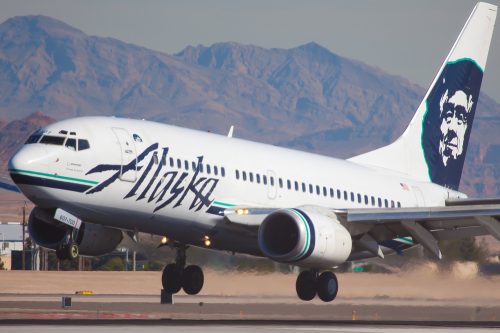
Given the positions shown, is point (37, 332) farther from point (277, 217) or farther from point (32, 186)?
point (277, 217)

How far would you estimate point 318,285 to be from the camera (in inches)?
1662

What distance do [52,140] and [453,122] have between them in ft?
64.4

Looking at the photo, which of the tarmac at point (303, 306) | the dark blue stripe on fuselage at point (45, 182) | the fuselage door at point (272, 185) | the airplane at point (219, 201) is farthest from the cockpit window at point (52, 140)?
the fuselage door at point (272, 185)

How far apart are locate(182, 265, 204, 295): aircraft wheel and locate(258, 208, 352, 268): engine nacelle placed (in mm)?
3531

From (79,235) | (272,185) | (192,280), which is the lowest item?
(192,280)

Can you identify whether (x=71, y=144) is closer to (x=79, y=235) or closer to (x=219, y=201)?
(x=79, y=235)

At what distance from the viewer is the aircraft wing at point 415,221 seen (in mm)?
40562

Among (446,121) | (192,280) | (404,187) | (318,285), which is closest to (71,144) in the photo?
(192,280)

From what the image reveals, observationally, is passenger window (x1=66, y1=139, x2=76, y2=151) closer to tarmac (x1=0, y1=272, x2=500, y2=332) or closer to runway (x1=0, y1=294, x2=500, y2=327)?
tarmac (x1=0, y1=272, x2=500, y2=332)

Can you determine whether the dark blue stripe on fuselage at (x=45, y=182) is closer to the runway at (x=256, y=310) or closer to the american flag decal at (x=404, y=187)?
the runway at (x=256, y=310)

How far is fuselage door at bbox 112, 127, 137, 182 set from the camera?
1467 inches

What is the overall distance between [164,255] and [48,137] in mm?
9248

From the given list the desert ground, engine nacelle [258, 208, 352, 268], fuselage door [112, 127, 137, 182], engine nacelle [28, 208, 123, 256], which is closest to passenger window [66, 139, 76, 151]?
fuselage door [112, 127, 137, 182]

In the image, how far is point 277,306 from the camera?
5344 centimetres
